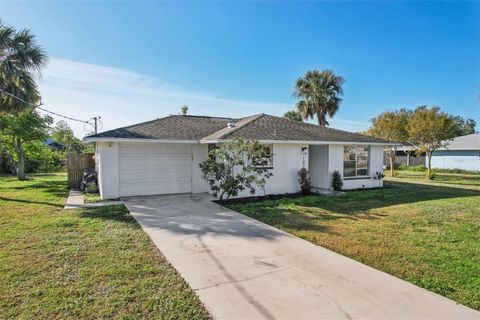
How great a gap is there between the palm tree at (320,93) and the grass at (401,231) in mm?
15990

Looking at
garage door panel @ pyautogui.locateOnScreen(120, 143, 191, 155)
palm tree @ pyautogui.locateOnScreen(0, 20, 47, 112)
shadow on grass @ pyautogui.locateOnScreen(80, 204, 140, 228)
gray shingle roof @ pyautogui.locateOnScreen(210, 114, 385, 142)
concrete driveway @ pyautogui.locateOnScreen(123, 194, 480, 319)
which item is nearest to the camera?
concrete driveway @ pyautogui.locateOnScreen(123, 194, 480, 319)

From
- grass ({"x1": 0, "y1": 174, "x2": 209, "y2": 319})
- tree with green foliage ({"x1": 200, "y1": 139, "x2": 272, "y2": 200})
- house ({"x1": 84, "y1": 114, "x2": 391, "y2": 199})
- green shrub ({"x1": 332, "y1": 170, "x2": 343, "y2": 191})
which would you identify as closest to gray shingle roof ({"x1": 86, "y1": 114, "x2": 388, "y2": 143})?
house ({"x1": 84, "y1": 114, "x2": 391, "y2": 199})

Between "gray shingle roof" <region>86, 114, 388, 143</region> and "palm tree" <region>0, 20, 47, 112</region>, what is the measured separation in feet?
21.4

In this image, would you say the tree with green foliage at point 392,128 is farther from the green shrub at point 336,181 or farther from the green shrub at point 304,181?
the green shrub at point 304,181

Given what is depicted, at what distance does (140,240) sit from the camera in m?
6.07

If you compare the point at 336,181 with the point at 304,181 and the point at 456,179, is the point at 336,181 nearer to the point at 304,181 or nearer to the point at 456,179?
the point at 304,181

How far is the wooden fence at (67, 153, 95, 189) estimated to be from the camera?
14891mm

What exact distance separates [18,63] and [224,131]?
10628 mm

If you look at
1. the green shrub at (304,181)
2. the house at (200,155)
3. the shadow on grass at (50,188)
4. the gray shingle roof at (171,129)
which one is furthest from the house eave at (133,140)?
the green shrub at (304,181)

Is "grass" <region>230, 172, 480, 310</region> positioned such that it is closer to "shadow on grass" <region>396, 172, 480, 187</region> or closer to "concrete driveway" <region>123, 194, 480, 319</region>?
"concrete driveway" <region>123, 194, 480, 319</region>

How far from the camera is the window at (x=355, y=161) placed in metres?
14.2

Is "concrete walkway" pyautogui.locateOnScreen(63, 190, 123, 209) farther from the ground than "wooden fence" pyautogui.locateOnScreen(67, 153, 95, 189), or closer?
closer

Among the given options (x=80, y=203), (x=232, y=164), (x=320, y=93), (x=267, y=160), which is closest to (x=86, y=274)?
(x=232, y=164)

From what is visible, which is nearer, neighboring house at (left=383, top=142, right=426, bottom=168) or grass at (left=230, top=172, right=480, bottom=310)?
grass at (left=230, top=172, right=480, bottom=310)
